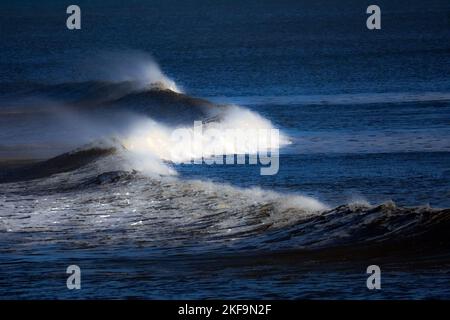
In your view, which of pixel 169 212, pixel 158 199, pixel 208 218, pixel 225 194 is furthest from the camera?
pixel 225 194

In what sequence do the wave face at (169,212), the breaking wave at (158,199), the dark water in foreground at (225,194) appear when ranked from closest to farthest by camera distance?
the dark water in foreground at (225,194)
the wave face at (169,212)
the breaking wave at (158,199)

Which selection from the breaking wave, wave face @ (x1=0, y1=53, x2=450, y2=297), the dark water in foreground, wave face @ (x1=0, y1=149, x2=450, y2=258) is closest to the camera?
the dark water in foreground

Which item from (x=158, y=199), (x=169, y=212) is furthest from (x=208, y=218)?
(x=158, y=199)

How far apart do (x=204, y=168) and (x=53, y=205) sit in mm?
5758

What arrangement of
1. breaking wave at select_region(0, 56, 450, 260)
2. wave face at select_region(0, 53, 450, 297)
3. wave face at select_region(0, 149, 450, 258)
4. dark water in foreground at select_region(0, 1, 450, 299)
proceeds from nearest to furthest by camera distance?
dark water in foreground at select_region(0, 1, 450, 299) → wave face at select_region(0, 53, 450, 297) → wave face at select_region(0, 149, 450, 258) → breaking wave at select_region(0, 56, 450, 260)

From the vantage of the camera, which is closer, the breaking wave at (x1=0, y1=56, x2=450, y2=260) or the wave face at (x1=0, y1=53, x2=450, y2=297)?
the wave face at (x1=0, y1=53, x2=450, y2=297)

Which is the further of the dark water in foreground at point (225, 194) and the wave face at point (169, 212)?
the wave face at point (169, 212)

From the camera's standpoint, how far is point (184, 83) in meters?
68.2

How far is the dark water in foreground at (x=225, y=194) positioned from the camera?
53.9 ft

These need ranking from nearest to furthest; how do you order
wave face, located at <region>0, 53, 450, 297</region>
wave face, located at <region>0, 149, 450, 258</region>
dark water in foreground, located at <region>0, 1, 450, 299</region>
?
1. dark water in foreground, located at <region>0, 1, 450, 299</region>
2. wave face, located at <region>0, 53, 450, 297</region>
3. wave face, located at <region>0, 149, 450, 258</region>

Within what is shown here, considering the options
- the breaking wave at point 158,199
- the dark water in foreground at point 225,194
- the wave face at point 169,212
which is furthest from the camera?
the breaking wave at point 158,199

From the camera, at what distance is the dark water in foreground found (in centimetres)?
1642

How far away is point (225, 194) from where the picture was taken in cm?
2377

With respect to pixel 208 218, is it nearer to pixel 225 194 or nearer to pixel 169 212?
pixel 169 212
